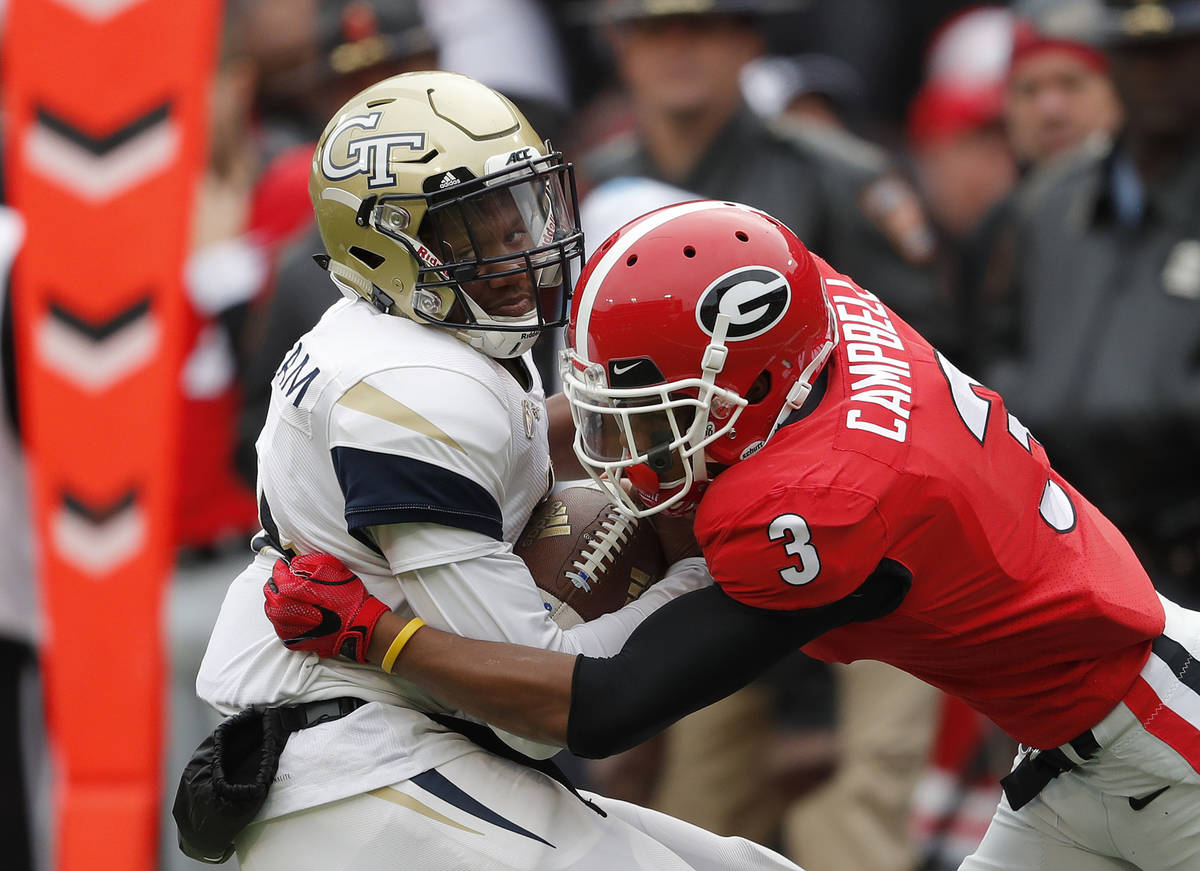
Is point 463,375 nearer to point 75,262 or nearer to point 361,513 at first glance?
point 361,513

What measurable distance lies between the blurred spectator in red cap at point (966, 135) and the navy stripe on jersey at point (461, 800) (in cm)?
503

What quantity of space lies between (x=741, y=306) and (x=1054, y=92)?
14.5ft

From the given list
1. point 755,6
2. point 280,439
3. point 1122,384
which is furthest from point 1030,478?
point 755,6

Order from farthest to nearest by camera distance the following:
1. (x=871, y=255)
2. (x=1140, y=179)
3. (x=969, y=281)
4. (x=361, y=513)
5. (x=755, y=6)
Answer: (x=969, y=281) < (x=755, y=6) < (x=871, y=255) < (x=1140, y=179) < (x=361, y=513)

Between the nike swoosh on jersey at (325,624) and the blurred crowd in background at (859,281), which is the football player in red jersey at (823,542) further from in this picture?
the blurred crowd in background at (859,281)

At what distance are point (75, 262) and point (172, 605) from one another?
1.34 meters

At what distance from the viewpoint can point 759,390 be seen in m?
2.91

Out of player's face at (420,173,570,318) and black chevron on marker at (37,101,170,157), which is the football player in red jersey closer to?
player's face at (420,173,570,318)

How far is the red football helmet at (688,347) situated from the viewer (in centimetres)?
285

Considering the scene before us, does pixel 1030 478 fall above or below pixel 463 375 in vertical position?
below

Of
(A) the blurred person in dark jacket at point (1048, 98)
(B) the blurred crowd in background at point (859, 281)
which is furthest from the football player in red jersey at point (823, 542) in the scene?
(A) the blurred person in dark jacket at point (1048, 98)

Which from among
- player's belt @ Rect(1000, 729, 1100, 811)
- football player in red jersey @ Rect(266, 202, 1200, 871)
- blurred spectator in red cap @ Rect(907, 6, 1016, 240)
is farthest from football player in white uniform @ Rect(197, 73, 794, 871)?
blurred spectator in red cap @ Rect(907, 6, 1016, 240)

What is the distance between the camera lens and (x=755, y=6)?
5.82 m

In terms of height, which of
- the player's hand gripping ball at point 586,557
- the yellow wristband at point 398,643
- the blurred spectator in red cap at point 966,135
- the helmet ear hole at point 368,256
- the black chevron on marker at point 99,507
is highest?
the helmet ear hole at point 368,256
